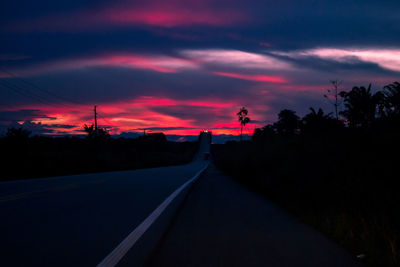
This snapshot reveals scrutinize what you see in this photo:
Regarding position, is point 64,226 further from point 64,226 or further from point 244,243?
point 244,243

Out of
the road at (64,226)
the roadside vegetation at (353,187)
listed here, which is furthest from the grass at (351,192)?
the road at (64,226)

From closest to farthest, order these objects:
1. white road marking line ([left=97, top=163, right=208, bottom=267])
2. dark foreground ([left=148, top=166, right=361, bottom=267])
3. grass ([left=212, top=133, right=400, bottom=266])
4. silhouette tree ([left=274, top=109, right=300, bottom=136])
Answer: white road marking line ([left=97, top=163, right=208, bottom=267]) < dark foreground ([left=148, top=166, right=361, bottom=267]) < grass ([left=212, top=133, right=400, bottom=266]) < silhouette tree ([left=274, top=109, right=300, bottom=136])

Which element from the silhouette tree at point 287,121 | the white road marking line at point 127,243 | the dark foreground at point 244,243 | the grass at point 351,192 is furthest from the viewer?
the silhouette tree at point 287,121

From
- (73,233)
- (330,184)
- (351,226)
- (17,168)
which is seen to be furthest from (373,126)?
(17,168)

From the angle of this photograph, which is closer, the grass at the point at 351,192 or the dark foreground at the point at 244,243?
the dark foreground at the point at 244,243

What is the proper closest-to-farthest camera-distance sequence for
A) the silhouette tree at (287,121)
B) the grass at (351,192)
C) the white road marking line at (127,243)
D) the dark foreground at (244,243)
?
the white road marking line at (127,243) → the dark foreground at (244,243) → the grass at (351,192) → the silhouette tree at (287,121)

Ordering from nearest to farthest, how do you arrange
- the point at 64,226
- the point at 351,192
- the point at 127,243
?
the point at 127,243, the point at 64,226, the point at 351,192

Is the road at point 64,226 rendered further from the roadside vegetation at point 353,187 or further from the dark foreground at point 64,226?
the roadside vegetation at point 353,187

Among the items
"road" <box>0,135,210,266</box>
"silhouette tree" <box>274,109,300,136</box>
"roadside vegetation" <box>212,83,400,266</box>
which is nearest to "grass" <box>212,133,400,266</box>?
"roadside vegetation" <box>212,83,400,266</box>

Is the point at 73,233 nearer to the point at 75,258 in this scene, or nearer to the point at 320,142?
the point at 75,258

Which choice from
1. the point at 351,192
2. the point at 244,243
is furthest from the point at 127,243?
the point at 351,192

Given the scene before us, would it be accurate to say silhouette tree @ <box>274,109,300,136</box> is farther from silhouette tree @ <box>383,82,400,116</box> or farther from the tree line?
silhouette tree @ <box>383,82,400,116</box>

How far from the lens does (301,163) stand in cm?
1441

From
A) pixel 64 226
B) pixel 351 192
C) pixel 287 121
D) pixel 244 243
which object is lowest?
pixel 244 243
